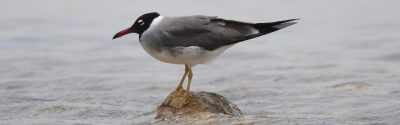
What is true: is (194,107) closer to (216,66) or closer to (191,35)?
(191,35)

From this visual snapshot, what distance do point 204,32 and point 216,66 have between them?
5220mm

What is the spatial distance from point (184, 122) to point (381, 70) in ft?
17.9

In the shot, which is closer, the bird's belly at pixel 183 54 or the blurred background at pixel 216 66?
the bird's belly at pixel 183 54

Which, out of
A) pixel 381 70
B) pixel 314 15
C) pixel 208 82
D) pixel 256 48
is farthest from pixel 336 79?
pixel 314 15

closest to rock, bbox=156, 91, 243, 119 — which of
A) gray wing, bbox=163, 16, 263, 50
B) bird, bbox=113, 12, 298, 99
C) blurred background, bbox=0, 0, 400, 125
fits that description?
bird, bbox=113, 12, 298, 99

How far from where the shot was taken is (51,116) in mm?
8508

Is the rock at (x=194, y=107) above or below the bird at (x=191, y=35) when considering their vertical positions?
below

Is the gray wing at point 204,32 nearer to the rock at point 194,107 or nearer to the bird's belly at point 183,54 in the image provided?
the bird's belly at point 183,54

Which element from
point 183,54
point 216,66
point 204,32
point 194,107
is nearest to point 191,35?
point 204,32

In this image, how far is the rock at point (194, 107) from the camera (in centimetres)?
768

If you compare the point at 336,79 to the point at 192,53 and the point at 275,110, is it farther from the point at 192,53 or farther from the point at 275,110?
the point at 192,53

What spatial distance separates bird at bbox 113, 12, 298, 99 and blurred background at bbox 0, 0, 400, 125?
75 centimetres

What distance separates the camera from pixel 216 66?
13031mm

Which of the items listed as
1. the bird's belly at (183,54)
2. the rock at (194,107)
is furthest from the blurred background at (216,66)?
the bird's belly at (183,54)
